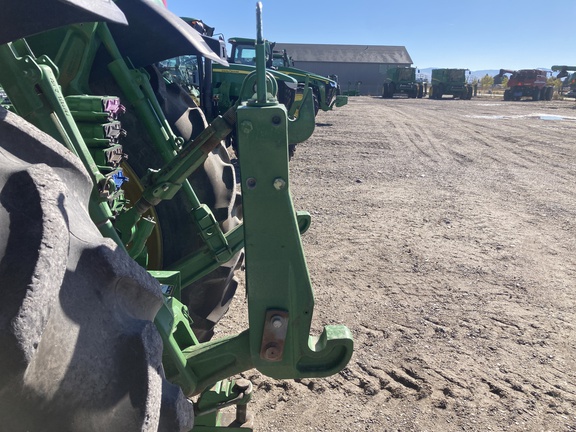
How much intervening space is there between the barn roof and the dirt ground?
51253 mm

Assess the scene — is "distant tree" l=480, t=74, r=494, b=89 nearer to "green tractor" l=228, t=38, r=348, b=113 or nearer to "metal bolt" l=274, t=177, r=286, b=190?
"green tractor" l=228, t=38, r=348, b=113

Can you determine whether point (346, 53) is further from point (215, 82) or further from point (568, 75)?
point (215, 82)

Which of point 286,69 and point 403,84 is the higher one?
point 403,84

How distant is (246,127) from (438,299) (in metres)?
2.80

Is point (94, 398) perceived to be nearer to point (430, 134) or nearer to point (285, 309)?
point (285, 309)

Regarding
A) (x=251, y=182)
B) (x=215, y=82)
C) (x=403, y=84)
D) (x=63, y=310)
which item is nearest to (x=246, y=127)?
(x=251, y=182)

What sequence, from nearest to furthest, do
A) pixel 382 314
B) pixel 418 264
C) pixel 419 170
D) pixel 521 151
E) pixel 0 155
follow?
pixel 0 155, pixel 382 314, pixel 418 264, pixel 419 170, pixel 521 151

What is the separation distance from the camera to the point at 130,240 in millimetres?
2051

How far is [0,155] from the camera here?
107 centimetres

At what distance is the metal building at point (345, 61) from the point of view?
184ft

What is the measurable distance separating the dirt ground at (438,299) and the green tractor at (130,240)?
2.61 feet

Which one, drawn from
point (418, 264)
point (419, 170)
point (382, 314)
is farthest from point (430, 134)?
point (382, 314)

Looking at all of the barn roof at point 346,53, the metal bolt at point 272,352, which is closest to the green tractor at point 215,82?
the metal bolt at point 272,352

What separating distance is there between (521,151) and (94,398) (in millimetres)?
10909
